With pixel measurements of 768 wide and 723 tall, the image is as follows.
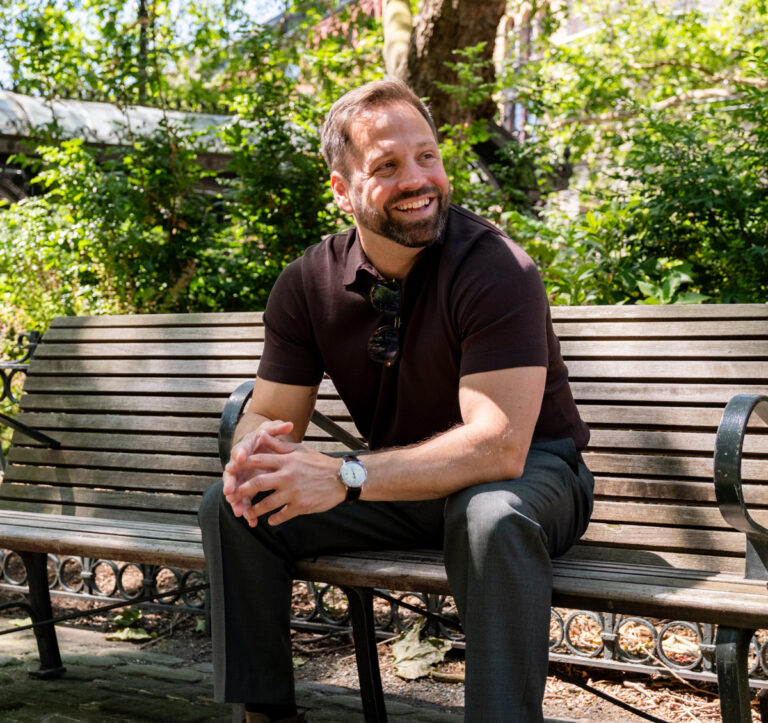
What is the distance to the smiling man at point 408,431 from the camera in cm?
196

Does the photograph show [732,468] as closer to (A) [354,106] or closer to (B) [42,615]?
(A) [354,106]

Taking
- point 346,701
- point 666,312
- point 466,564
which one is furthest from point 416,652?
point 466,564

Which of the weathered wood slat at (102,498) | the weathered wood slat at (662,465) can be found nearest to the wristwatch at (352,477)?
the weathered wood slat at (662,465)

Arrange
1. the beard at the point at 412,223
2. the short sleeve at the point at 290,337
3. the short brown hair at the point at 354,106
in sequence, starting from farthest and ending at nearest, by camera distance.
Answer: the short sleeve at the point at 290,337, the short brown hair at the point at 354,106, the beard at the point at 412,223

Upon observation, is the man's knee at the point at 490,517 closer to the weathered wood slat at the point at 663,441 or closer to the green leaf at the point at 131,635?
the weathered wood slat at the point at 663,441

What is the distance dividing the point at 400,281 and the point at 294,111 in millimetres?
3633

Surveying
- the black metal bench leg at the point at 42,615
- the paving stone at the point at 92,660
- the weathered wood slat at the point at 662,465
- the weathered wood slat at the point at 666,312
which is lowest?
the paving stone at the point at 92,660

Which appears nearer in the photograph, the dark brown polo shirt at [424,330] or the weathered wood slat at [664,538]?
the dark brown polo shirt at [424,330]

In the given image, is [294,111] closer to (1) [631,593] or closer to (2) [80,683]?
(2) [80,683]

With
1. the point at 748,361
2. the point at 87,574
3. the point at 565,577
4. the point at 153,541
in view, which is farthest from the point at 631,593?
the point at 87,574

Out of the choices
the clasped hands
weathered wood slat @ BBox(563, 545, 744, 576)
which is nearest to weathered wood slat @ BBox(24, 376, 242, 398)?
the clasped hands

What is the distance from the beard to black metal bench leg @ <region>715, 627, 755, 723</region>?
1.15m

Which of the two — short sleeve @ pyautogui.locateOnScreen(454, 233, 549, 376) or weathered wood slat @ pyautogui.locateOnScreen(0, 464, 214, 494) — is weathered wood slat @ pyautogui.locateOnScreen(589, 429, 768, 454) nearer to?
short sleeve @ pyautogui.locateOnScreen(454, 233, 549, 376)

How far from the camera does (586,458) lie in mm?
2896
